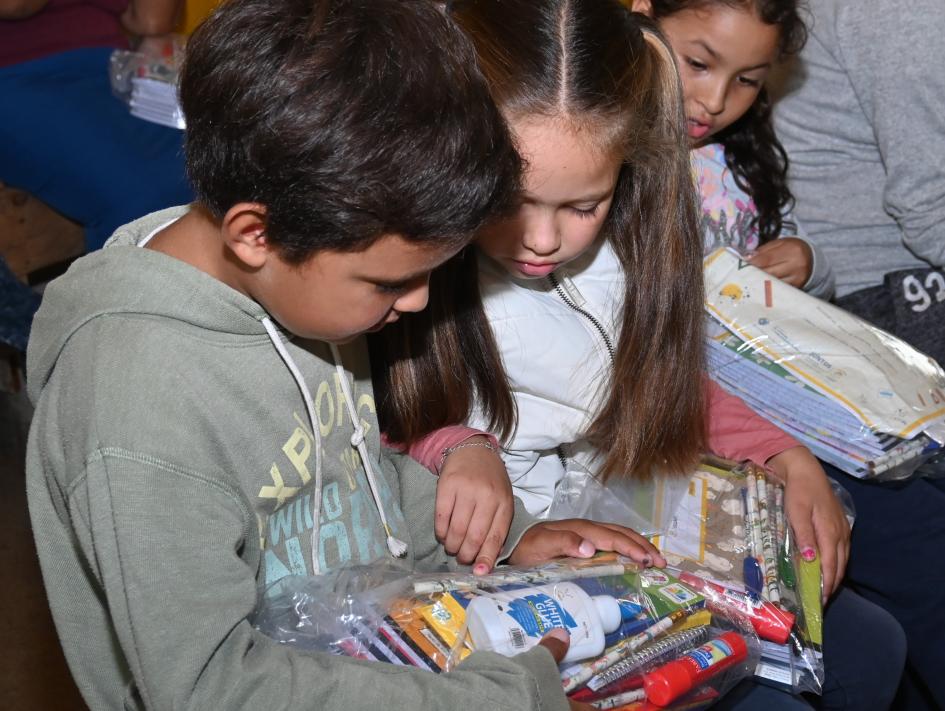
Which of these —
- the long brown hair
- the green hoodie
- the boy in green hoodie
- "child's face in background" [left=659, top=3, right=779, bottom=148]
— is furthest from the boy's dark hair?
"child's face in background" [left=659, top=3, right=779, bottom=148]

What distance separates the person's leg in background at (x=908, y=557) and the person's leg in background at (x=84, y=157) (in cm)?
132

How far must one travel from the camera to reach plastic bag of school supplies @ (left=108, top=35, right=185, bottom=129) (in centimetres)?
207

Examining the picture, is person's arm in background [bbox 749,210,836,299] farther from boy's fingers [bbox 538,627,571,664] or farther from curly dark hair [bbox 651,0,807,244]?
boy's fingers [bbox 538,627,571,664]

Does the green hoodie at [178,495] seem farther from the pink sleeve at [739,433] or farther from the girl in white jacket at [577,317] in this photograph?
the pink sleeve at [739,433]

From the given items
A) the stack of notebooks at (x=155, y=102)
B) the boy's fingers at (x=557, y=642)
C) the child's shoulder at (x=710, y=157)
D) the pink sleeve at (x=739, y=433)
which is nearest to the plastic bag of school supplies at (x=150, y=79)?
the stack of notebooks at (x=155, y=102)

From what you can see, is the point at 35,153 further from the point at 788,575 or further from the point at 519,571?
the point at 788,575

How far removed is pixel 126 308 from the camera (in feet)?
2.81

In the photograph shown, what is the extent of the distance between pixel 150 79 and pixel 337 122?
1.48 metres

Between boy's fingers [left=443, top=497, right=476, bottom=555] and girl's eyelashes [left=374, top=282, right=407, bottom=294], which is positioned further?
boy's fingers [left=443, top=497, right=476, bottom=555]

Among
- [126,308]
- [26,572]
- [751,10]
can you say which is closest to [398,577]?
[126,308]

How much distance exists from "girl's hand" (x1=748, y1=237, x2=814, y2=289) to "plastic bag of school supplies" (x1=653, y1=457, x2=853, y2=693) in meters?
0.41

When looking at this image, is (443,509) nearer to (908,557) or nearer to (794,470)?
(794,470)

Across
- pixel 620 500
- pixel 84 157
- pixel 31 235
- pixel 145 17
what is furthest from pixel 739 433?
pixel 145 17

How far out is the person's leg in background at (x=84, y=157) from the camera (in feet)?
6.41
